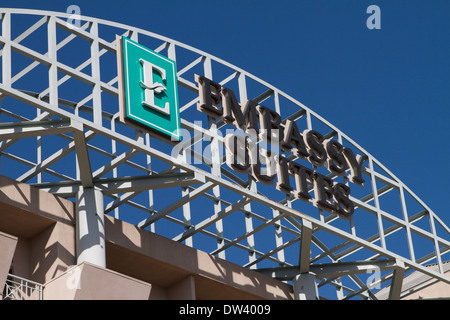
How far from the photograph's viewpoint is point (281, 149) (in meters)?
27.4

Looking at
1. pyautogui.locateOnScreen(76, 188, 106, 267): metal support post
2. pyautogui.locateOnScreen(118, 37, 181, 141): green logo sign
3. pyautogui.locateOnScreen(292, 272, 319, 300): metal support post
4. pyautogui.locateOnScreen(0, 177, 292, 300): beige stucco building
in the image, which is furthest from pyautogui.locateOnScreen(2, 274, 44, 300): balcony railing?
pyautogui.locateOnScreen(292, 272, 319, 300): metal support post

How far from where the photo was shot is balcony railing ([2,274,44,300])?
20516 millimetres

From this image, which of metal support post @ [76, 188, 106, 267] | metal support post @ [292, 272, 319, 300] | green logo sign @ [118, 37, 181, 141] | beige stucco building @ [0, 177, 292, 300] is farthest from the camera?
metal support post @ [292, 272, 319, 300]

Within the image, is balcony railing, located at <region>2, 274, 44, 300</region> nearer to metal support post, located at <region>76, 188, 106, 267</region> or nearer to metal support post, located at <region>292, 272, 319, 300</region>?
metal support post, located at <region>76, 188, 106, 267</region>

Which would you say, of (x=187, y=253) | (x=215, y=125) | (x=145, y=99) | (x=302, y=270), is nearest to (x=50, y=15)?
(x=145, y=99)

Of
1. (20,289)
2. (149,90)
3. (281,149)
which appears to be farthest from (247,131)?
(20,289)

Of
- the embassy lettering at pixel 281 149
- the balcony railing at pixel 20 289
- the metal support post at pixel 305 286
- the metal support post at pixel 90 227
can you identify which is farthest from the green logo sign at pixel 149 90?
the metal support post at pixel 305 286

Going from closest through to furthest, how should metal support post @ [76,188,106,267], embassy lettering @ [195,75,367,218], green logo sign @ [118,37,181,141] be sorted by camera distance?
1. metal support post @ [76,188,106,267]
2. green logo sign @ [118,37,181,141]
3. embassy lettering @ [195,75,367,218]

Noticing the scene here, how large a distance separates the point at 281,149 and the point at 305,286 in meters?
3.98

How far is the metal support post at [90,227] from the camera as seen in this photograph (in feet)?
74.6

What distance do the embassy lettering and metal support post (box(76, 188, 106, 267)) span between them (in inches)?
148

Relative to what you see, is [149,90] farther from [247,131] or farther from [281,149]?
[281,149]
